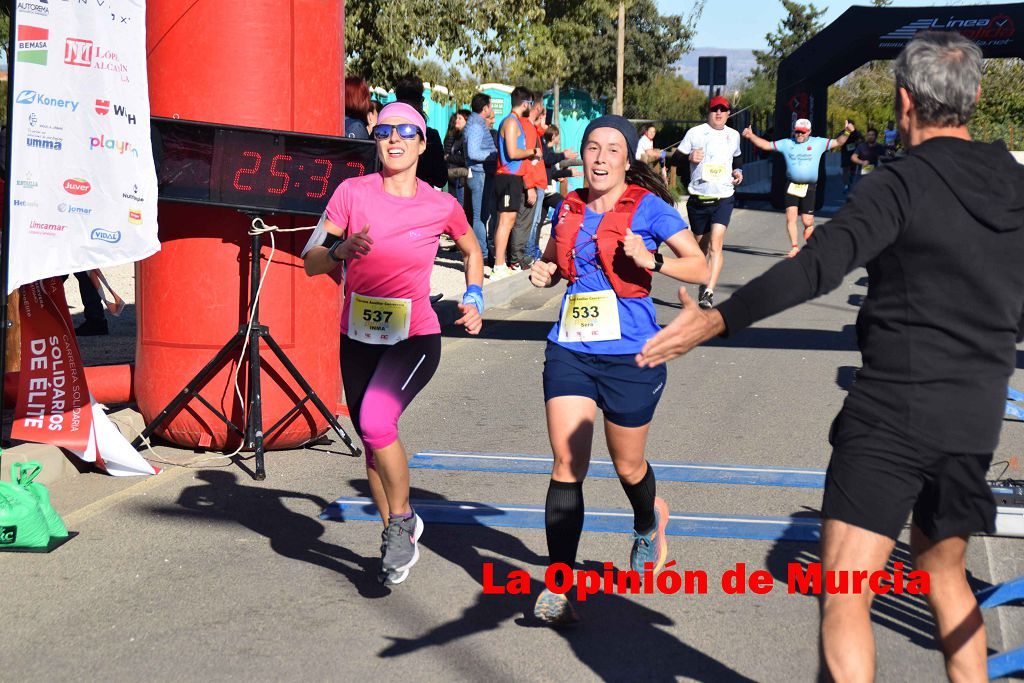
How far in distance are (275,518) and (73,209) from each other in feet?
6.26

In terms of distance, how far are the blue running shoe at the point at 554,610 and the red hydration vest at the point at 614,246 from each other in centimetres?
117

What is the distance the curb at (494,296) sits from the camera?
43.3 feet

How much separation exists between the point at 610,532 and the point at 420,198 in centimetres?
181

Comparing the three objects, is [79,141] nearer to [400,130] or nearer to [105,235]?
[105,235]

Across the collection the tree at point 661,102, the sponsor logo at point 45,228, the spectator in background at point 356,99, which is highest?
the tree at point 661,102

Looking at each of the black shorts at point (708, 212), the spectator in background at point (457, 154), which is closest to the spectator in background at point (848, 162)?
the spectator in background at point (457, 154)

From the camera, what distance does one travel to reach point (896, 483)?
10.4ft

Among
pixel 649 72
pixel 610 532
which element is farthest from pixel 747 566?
pixel 649 72

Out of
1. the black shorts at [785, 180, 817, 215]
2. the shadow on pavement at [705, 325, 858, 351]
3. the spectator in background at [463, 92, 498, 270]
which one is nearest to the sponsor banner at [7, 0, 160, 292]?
the shadow on pavement at [705, 325, 858, 351]

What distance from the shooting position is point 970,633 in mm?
3398

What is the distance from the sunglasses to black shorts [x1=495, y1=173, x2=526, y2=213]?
1004 centimetres

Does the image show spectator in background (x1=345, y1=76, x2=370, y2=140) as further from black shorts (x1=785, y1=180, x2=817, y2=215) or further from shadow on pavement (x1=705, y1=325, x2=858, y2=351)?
black shorts (x1=785, y1=180, x2=817, y2=215)

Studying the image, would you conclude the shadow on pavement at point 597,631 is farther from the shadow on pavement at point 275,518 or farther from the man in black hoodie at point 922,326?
the man in black hoodie at point 922,326

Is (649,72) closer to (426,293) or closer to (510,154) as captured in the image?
(510,154)
